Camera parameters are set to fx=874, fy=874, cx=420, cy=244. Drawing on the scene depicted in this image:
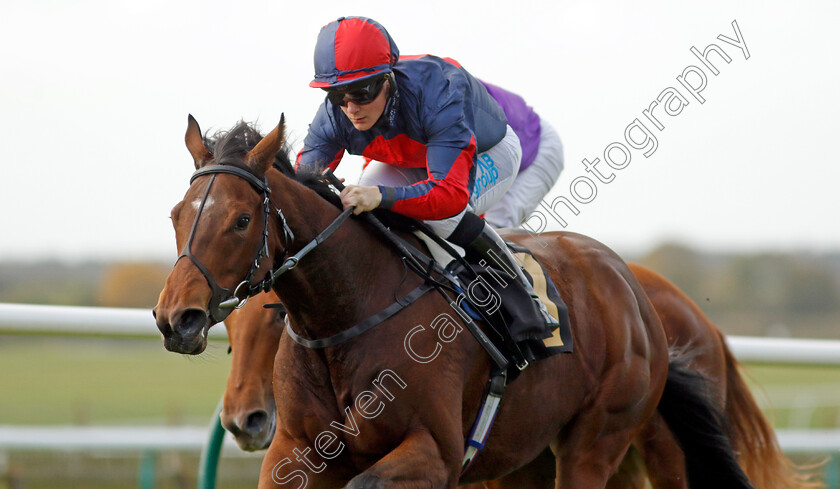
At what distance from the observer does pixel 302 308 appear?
2.72 m

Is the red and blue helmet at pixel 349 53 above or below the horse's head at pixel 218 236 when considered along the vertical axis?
above

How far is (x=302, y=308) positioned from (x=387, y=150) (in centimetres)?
78

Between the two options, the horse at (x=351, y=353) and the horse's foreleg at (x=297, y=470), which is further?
the horse's foreleg at (x=297, y=470)

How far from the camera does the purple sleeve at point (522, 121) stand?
14.0ft

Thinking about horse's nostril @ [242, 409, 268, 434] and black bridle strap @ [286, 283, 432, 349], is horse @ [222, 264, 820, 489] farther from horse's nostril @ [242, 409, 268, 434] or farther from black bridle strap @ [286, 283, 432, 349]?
black bridle strap @ [286, 283, 432, 349]

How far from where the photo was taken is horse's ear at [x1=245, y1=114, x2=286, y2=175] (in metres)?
2.50

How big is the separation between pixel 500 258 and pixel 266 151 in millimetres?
1031

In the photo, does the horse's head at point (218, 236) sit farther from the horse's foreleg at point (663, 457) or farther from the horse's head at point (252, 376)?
the horse's foreleg at point (663, 457)

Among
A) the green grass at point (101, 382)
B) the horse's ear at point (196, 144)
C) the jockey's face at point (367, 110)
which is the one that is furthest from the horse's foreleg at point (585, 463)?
the green grass at point (101, 382)

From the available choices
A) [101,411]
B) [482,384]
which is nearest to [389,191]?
[482,384]

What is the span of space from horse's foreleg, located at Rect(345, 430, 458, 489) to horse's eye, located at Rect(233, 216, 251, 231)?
784 millimetres

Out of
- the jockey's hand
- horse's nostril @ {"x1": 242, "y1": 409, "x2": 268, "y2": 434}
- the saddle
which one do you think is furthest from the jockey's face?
horse's nostril @ {"x1": 242, "y1": 409, "x2": 268, "y2": 434}

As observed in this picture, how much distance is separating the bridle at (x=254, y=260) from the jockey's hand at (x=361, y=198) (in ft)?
0.47

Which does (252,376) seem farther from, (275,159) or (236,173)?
(236,173)
